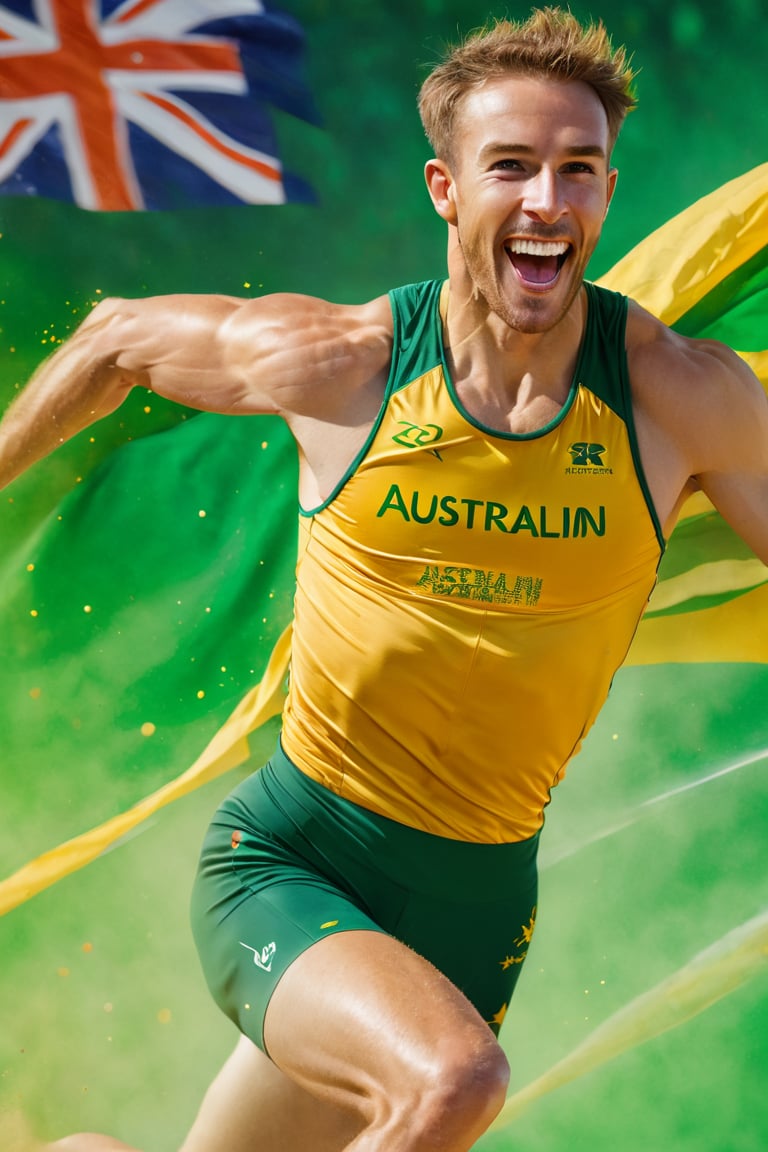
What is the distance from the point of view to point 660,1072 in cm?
359

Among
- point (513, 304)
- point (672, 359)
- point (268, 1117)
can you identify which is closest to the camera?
point (513, 304)

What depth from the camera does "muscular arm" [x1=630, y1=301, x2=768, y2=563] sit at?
258cm

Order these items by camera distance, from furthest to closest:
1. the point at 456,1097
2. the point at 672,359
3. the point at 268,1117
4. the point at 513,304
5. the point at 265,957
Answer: the point at 268,1117 → the point at 672,359 → the point at 513,304 → the point at 265,957 → the point at 456,1097

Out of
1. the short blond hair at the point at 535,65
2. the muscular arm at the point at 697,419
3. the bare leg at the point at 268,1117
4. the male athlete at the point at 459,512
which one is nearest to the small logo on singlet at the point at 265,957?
the male athlete at the point at 459,512

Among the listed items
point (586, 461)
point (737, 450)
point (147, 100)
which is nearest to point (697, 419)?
point (737, 450)

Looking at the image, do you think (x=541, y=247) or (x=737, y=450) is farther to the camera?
(x=737, y=450)

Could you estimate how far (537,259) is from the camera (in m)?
2.53

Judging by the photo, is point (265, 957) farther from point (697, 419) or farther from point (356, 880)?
point (697, 419)

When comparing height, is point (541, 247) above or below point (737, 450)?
above

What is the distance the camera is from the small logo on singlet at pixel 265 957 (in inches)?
93.7

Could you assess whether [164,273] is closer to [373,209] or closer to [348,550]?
[373,209]

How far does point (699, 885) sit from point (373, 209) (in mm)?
1824

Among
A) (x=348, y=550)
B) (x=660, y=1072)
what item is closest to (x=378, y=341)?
(x=348, y=550)

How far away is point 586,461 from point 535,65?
2.23 ft
